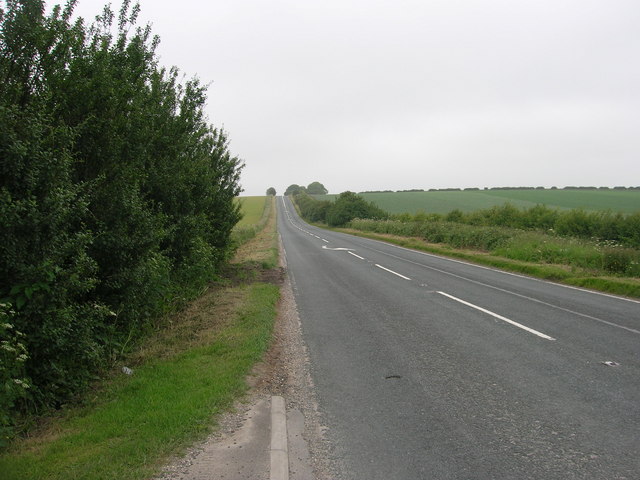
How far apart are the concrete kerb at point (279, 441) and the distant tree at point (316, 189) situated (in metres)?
169

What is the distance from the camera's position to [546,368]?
569 centimetres

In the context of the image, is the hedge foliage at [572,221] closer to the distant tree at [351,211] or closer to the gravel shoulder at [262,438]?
the distant tree at [351,211]

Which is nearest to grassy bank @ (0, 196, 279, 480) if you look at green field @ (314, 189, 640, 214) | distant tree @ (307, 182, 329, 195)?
green field @ (314, 189, 640, 214)

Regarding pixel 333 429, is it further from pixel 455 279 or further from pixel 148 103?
pixel 455 279

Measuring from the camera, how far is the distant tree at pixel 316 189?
569ft

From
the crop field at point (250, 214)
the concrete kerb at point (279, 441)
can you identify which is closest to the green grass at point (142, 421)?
the concrete kerb at point (279, 441)

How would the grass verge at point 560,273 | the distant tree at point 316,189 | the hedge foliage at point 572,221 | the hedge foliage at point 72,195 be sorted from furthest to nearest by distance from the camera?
the distant tree at point 316,189, the hedge foliage at point 572,221, the grass verge at point 560,273, the hedge foliage at point 72,195

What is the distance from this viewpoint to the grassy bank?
347 cm

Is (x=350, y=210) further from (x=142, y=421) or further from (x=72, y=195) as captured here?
(x=142, y=421)

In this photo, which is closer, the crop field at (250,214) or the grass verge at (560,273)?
the grass verge at (560,273)

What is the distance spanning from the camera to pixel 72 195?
453 cm

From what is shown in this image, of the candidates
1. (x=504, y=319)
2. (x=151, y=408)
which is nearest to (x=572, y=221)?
(x=504, y=319)

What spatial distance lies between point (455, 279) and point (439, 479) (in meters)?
11.6

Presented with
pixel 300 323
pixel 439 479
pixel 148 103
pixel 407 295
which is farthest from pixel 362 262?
pixel 439 479
